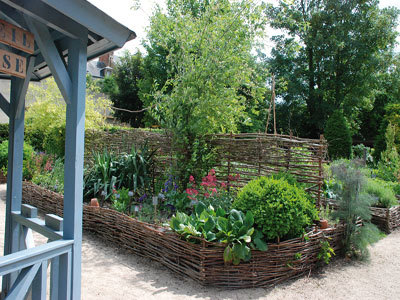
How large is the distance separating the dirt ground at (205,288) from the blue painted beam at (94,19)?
8.24 feet

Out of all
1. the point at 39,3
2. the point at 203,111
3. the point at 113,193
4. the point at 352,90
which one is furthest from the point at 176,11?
the point at 352,90

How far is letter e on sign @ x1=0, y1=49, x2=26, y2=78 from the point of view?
6.79 ft

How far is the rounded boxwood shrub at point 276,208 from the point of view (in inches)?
134

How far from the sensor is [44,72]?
11.8 feet

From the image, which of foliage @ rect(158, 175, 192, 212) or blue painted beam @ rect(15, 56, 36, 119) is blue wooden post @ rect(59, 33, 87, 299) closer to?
blue painted beam @ rect(15, 56, 36, 119)

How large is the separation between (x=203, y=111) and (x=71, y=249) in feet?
10.8

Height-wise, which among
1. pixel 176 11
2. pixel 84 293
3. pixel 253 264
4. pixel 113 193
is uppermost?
pixel 176 11

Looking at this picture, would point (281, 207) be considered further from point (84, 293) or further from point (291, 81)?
point (291, 81)

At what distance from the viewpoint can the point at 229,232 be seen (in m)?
3.35

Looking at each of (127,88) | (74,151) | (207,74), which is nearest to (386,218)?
(207,74)

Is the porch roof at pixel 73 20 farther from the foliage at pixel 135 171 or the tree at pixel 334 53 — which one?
the tree at pixel 334 53

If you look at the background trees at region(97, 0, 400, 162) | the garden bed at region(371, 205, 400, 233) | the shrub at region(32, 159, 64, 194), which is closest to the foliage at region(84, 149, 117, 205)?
the shrub at region(32, 159, 64, 194)

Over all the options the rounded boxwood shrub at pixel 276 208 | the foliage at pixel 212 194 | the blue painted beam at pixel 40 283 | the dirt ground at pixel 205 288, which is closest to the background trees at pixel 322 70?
the foliage at pixel 212 194

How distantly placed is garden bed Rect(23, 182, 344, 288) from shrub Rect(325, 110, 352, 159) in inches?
441
